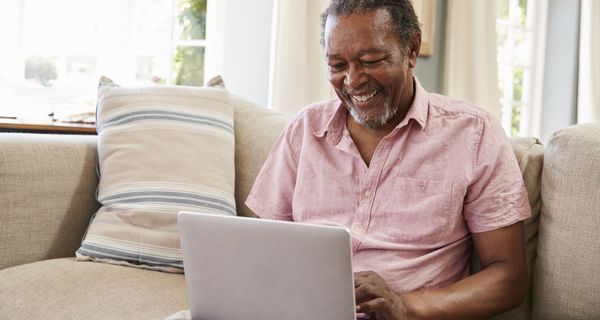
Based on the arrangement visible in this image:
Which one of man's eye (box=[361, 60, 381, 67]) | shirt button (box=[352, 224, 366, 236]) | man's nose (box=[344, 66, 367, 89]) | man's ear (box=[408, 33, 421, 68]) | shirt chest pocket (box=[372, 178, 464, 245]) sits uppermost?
man's ear (box=[408, 33, 421, 68])

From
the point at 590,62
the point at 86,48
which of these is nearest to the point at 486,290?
the point at 86,48

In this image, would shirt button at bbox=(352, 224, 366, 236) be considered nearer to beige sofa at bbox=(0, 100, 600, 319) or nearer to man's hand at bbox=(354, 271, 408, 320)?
man's hand at bbox=(354, 271, 408, 320)

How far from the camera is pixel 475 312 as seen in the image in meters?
1.34

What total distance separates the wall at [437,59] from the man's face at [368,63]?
9.07ft

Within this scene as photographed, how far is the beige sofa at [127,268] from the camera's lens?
4.52 ft

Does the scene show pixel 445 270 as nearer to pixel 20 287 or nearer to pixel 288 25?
pixel 20 287

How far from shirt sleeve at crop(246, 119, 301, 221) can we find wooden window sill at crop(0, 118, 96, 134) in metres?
0.89

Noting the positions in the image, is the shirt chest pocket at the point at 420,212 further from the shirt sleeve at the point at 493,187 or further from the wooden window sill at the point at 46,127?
the wooden window sill at the point at 46,127

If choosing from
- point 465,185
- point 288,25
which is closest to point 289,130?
point 465,185

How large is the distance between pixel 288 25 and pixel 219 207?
126cm

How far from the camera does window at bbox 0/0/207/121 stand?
2.76 metres

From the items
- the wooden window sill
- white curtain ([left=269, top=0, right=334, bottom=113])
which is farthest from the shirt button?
white curtain ([left=269, top=0, right=334, bottom=113])

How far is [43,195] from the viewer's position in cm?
183

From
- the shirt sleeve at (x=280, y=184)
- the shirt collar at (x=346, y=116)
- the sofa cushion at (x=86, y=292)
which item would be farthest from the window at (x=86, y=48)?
the shirt collar at (x=346, y=116)
